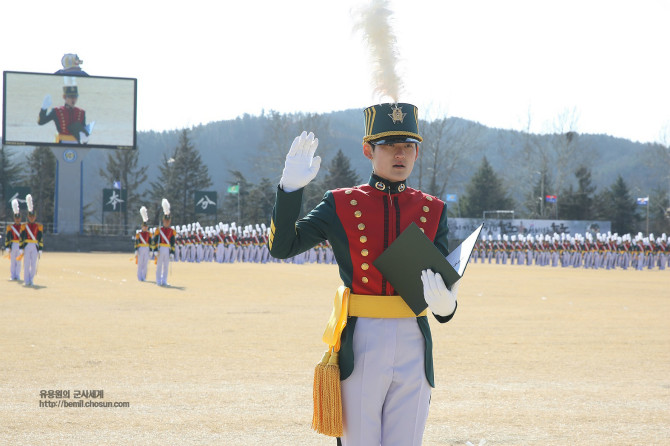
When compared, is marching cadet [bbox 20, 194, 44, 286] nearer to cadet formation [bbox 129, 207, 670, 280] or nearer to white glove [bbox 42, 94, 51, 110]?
cadet formation [bbox 129, 207, 670, 280]

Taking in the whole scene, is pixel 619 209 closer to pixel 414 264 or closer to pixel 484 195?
pixel 484 195

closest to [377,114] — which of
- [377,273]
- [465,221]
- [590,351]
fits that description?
[377,273]

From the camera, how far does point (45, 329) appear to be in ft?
40.4

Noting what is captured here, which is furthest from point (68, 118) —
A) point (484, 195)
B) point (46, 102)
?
point (484, 195)

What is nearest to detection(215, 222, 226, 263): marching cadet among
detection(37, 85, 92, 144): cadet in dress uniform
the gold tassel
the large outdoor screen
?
the large outdoor screen

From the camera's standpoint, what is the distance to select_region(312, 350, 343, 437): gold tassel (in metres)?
3.62

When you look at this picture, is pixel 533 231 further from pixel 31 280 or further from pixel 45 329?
pixel 45 329

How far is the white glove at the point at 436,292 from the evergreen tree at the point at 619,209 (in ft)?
252

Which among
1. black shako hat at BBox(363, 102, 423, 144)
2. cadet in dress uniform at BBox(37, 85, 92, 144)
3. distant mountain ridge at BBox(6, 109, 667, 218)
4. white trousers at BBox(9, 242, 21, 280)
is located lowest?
white trousers at BBox(9, 242, 21, 280)

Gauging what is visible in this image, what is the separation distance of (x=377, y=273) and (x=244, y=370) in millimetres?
5641

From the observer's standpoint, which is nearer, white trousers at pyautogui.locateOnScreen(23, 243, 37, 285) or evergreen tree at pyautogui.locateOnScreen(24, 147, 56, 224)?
white trousers at pyautogui.locateOnScreen(23, 243, 37, 285)

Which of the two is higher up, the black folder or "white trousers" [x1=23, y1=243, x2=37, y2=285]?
the black folder

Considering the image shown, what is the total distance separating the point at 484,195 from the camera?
284 feet

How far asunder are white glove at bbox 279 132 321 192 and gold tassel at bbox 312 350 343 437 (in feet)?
2.60
